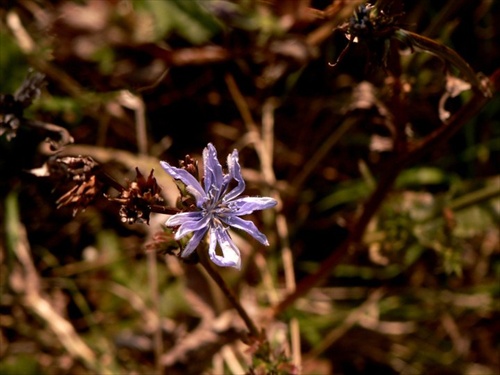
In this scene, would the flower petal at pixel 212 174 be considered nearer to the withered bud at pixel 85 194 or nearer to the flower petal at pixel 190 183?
the flower petal at pixel 190 183

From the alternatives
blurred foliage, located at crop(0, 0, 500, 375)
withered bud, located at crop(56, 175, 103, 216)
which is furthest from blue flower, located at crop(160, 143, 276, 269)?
blurred foliage, located at crop(0, 0, 500, 375)

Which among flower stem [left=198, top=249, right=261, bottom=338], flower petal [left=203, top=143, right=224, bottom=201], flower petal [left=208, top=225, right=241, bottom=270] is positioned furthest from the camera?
flower stem [left=198, top=249, right=261, bottom=338]

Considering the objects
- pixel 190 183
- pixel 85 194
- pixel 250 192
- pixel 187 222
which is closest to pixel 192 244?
pixel 187 222

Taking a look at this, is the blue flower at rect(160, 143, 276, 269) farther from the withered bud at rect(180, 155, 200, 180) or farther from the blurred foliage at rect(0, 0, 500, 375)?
the blurred foliage at rect(0, 0, 500, 375)

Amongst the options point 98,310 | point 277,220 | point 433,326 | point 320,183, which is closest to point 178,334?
point 98,310

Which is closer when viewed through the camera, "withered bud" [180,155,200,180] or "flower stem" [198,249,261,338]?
"withered bud" [180,155,200,180]

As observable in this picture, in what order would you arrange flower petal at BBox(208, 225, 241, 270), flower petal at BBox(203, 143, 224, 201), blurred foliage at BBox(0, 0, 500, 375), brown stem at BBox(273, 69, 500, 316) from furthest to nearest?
blurred foliage at BBox(0, 0, 500, 375) < brown stem at BBox(273, 69, 500, 316) < flower petal at BBox(203, 143, 224, 201) < flower petal at BBox(208, 225, 241, 270)

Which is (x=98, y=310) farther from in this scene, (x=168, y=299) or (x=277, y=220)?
(x=277, y=220)
